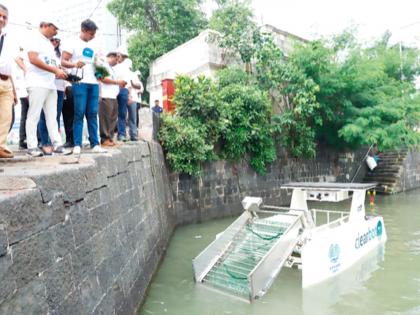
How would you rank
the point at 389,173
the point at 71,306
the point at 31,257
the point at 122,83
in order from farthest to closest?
1. the point at 389,173
2. the point at 122,83
3. the point at 71,306
4. the point at 31,257

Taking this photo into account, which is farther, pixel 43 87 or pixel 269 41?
pixel 269 41

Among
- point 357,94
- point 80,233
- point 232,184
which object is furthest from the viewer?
point 357,94

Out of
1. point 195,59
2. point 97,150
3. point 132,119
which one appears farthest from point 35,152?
point 195,59

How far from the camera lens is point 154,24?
1883 centimetres

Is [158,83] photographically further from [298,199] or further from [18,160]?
[18,160]

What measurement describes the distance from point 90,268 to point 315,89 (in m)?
12.3

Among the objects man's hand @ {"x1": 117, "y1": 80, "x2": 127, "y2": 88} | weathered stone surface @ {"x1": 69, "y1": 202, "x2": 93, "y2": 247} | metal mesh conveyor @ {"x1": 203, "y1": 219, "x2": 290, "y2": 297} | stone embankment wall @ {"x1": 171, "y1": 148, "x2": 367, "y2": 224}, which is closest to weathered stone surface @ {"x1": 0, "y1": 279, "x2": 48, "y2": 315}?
weathered stone surface @ {"x1": 69, "y1": 202, "x2": 93, "y2": 247}

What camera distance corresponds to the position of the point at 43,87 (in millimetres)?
4895

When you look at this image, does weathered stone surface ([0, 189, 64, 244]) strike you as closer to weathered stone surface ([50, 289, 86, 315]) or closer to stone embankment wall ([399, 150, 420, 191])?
weathered stone surface ([50, 289, 86, 315])

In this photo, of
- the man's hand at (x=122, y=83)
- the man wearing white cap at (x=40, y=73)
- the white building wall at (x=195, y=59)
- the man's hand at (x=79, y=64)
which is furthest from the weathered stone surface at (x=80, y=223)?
the white building wall at (x=195, y=59)

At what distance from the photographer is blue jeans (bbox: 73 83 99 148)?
18.0 ft

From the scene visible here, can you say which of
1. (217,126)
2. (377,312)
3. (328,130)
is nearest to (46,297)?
(377,312)

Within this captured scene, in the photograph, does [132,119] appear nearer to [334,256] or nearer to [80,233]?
[334,256]

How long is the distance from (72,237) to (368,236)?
7.26 meters
